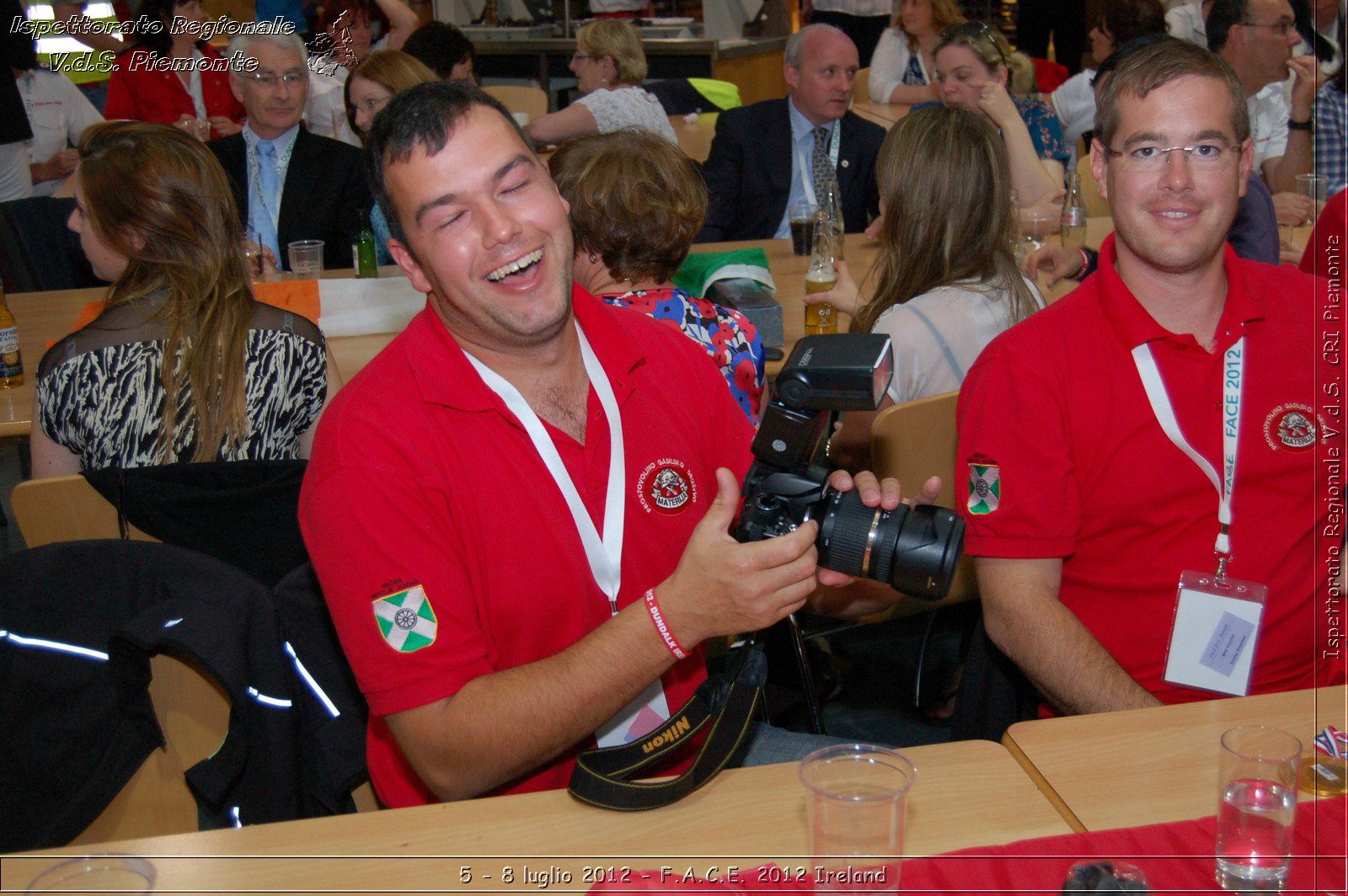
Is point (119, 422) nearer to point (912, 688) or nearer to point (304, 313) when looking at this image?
point (304, 313)

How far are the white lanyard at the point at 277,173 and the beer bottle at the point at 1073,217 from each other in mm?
2598

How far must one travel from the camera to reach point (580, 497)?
5.03ft

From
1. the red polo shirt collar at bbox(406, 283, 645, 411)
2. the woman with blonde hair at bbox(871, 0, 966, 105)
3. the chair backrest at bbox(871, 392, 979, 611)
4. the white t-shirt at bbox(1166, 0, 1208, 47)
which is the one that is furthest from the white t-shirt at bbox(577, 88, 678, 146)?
the red polo shirt collar at bbox(406, 283, 645, 411)

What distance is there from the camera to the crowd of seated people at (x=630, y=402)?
4.46 ft

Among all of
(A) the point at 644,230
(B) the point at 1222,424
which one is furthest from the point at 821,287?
(B) the point at 1222,424

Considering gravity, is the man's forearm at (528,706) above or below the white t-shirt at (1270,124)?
below

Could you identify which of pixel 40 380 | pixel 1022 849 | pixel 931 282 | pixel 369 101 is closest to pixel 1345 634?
pixel 1022 849

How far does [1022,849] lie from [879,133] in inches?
149

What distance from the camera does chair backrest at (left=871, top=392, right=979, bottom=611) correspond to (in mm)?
2076

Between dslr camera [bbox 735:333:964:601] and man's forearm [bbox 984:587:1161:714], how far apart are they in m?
0.47

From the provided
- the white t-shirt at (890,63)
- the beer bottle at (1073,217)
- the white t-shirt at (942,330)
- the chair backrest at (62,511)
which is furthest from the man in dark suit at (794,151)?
the chair backrest at (62,511)

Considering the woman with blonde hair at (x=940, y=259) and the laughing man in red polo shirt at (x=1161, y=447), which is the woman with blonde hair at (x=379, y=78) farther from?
the laughing man in red polo shirt at (x=1161, y=447)

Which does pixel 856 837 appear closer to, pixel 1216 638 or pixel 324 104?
pixel 1216 638

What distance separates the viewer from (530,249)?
59.6 inches
